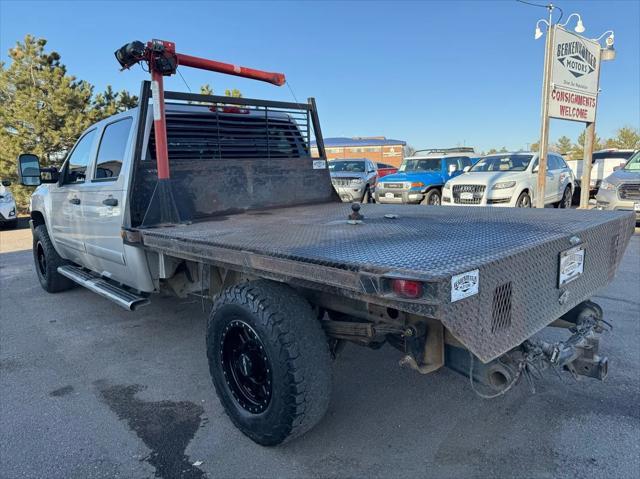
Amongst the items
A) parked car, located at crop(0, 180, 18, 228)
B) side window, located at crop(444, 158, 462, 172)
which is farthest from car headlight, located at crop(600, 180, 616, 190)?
parked car, located at crop(0, 180, 18, 228)

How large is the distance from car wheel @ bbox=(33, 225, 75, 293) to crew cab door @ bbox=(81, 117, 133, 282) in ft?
4.62

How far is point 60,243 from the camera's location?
562cm

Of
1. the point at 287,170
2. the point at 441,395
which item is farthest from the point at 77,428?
the point at 287,170

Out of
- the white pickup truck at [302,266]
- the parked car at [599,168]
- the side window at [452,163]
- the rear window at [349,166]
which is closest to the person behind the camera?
the white pickup truck at [302,266]

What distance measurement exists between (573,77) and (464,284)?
13179 millimetres

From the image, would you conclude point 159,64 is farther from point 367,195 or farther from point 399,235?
point 367,195

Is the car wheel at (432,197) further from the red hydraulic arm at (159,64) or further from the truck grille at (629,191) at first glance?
the red hydraulic arm at (159,64)

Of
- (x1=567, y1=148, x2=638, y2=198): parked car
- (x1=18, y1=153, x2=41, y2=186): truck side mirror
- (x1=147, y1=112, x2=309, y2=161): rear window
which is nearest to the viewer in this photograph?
(x1=147, y1=112, x2=309, y2=161): rear window

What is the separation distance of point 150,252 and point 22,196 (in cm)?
1752

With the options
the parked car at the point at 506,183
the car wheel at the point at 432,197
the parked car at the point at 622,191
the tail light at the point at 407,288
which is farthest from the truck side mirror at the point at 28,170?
the car wheel at the point at 432,197

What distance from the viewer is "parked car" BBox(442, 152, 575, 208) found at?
37.3ft

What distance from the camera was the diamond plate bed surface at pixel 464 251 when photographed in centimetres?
186

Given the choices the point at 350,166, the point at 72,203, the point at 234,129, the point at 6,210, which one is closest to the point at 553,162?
the point at 350,166

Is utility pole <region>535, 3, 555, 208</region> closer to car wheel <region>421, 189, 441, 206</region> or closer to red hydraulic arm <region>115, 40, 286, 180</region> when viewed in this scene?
car wheel <region>421, 189, 441, 206</region>
